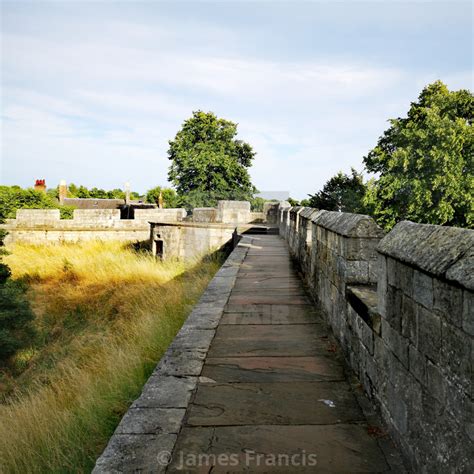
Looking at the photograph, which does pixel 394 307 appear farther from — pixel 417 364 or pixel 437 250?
pixel 437 250

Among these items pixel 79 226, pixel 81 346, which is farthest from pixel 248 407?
pixel 79 226

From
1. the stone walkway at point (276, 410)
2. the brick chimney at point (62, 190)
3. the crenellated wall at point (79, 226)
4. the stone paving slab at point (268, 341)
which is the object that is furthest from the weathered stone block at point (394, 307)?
the brick chimney at point (62, 190)

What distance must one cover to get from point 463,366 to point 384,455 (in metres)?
0.91

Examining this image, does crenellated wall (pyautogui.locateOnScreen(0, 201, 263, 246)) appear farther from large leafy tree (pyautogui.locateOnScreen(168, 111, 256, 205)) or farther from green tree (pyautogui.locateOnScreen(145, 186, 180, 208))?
green tree (pyautogui.locateOnScreen(145, 186, 180, 208))

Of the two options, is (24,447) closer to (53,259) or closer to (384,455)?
(384,455)

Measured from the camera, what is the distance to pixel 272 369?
3.22m

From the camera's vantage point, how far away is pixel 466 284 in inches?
56.6

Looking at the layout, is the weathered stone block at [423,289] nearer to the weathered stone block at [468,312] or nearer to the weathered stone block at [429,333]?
the weathered stone block at [429,333]

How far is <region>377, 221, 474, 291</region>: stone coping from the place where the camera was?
5.01 ft

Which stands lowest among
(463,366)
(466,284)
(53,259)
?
(53,259)

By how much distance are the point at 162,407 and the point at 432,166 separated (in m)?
25.8

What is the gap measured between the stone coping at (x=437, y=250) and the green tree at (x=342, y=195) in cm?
2711

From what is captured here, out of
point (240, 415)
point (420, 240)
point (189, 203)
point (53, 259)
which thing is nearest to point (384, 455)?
point (240, 415)

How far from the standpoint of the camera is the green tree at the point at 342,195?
96.9ft
